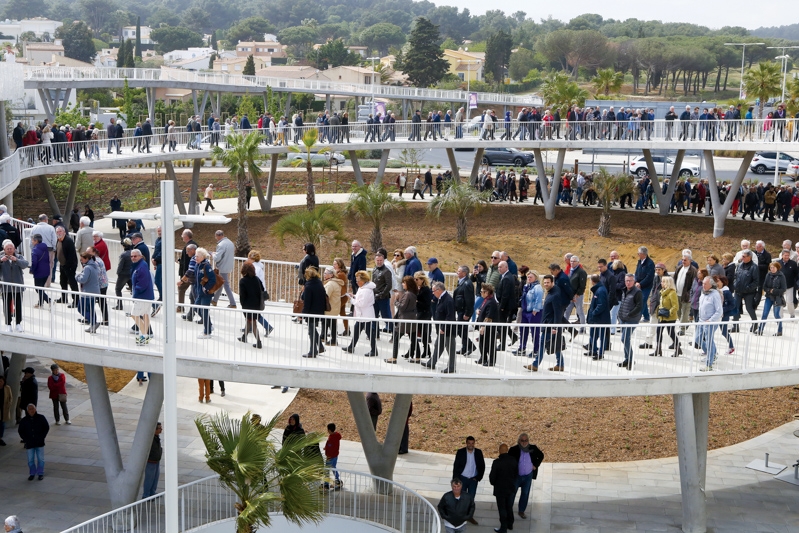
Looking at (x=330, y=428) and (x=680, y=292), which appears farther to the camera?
(x=680, y=292)

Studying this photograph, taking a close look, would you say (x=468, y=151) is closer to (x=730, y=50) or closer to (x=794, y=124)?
(x=794, y=124)

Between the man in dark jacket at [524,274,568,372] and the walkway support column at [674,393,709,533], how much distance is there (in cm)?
208

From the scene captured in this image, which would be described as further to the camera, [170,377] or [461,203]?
[461,203]

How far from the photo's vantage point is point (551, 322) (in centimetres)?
1672

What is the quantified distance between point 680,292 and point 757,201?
22095 mm

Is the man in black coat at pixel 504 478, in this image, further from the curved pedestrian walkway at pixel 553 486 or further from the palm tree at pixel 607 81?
the palm tree at pixel 607 81

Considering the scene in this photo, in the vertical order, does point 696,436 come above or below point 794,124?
below

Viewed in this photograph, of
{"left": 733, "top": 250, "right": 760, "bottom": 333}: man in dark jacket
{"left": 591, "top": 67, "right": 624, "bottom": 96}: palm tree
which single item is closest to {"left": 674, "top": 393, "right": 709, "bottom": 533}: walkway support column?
{"left": 733, "top": 250, "right": 760, "bottom": 333}: man in dark jacket

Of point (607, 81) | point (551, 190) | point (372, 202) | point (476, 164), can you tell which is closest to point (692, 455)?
point (372, 202)

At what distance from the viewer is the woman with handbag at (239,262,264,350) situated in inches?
640

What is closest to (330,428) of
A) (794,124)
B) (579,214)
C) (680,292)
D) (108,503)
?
(108,503)

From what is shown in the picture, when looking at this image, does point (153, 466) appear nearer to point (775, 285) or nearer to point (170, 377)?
point (170, 377)

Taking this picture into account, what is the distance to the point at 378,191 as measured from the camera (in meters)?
34.5

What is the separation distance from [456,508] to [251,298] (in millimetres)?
4476
